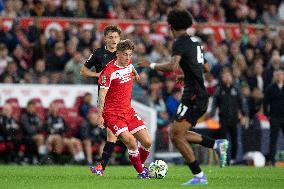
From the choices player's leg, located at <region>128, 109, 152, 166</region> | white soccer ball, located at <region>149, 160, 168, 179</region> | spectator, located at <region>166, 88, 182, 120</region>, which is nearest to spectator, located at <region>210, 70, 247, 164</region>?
spectator, located at <region>166, 88, 182, 120</region>

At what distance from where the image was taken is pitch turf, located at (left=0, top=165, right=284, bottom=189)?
13.6 metres

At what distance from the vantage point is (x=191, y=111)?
44.5 ft

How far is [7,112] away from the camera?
22.2 m

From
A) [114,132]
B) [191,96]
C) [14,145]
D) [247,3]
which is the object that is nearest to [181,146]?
[191,96]

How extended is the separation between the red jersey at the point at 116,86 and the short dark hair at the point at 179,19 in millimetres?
2116

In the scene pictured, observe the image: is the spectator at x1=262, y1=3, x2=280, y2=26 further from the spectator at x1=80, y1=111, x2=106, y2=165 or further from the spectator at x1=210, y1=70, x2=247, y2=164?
the spectator at x1=80, y1=111, x2=106, y2=165

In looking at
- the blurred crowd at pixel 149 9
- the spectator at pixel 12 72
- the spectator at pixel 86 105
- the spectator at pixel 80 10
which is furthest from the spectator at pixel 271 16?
the spectator at pixel 12 72

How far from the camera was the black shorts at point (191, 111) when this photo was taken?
44.4 ft

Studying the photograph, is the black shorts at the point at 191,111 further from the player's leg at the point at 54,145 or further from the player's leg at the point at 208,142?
the player's leg at the point at 54,145

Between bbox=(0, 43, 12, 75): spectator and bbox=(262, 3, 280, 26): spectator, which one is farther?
bbox=(262, 3, 280, 26): spectator

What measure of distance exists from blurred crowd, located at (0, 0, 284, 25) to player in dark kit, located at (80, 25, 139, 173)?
8.75 meters

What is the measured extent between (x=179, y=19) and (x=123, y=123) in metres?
2.60

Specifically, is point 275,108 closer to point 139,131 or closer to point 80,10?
point 80,10

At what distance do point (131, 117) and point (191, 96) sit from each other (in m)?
2.04
